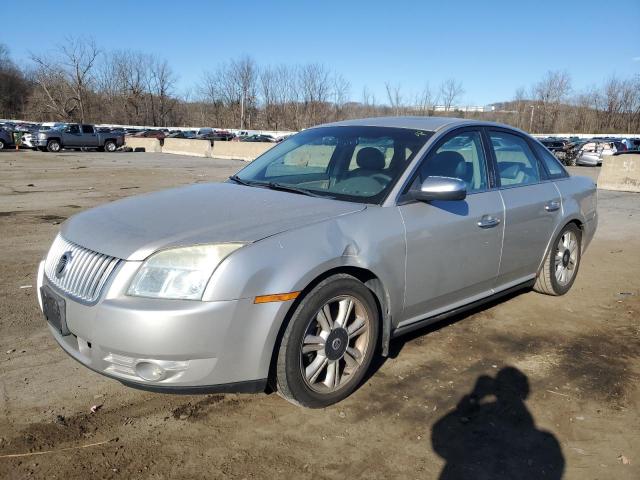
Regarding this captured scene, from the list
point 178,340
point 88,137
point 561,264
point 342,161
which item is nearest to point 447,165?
point 342,161

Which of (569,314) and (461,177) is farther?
(569,314)

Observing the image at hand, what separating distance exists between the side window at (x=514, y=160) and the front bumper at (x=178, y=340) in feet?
8.23

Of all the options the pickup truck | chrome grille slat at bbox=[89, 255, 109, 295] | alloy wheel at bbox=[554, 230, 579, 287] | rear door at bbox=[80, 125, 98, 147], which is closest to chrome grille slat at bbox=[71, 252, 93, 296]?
chrome grille slat at bbox=[89, 255, 109, 295]

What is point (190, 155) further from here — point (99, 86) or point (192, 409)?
point (99, 86)

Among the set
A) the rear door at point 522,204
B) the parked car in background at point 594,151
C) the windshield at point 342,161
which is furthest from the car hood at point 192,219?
the parked car in background at point 594,151

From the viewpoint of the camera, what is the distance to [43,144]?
32750 millimetres

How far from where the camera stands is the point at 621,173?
596 inches

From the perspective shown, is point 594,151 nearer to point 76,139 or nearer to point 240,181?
point 240,181

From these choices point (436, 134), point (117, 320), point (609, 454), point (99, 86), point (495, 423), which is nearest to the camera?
point (117, 320)

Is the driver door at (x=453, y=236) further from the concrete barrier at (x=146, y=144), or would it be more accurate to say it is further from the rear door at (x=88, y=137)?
the concrete barrier at (x=146, y=144)

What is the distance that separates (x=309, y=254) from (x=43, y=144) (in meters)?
35.0

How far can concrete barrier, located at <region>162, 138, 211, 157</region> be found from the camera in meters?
34.6

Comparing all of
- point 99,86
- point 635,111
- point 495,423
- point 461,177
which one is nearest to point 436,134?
point 461,177

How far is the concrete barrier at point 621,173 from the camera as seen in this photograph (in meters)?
14.9
